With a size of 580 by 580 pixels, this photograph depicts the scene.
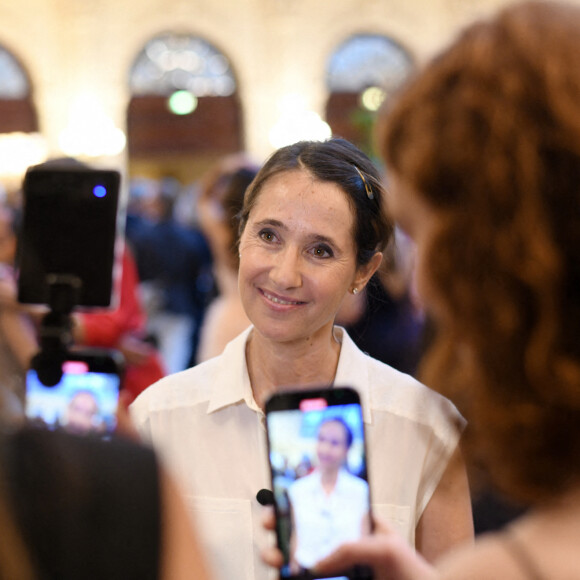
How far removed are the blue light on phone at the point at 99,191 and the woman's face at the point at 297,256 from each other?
29 centimetres

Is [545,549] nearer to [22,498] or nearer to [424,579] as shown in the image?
[424,579]

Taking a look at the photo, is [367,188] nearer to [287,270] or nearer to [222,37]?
[287,270]

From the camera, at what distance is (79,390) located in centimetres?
161

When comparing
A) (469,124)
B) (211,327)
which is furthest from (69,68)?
(469,124)

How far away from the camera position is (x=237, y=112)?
14.8m

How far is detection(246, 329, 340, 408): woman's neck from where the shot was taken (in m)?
1.72

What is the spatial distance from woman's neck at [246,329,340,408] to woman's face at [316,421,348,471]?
1.30 feet

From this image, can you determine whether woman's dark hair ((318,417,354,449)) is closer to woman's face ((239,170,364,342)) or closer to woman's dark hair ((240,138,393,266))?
woman's face ((239,170,364,342))

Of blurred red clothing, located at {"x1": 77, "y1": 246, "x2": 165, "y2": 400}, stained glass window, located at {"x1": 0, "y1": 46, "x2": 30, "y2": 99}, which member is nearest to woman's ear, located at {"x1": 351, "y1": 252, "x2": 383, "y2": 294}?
blurred red clothing, located at {"x1": 77, "y1": 246, "x2": 165, "y2": 400}

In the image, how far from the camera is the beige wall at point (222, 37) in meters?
14.0

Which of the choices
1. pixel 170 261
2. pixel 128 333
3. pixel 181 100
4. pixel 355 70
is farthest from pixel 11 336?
pixel 355 70

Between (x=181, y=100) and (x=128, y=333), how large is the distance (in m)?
12.0

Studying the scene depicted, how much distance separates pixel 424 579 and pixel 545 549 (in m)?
Answer: 0.28

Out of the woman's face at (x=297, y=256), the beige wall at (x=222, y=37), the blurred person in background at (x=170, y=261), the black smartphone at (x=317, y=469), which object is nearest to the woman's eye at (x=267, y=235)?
the woman's face at (x=297, y=256)
